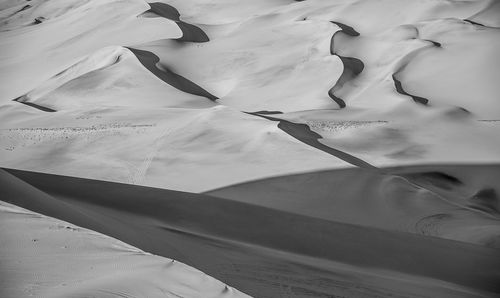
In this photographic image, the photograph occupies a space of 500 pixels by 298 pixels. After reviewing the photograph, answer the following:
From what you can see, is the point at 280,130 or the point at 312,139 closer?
the point at 280,130

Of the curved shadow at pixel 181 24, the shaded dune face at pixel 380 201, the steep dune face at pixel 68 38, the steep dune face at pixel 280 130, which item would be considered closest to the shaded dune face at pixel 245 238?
the steep dune face at pixel 280 130

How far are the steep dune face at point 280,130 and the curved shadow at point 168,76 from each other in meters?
0.05

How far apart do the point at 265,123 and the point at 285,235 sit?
107 inches

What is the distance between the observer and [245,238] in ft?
16.7

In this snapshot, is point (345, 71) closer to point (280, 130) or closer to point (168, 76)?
point (168, 76)

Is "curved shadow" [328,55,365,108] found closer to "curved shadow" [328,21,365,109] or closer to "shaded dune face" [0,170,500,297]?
"curved shadow" [328,21,365,109]

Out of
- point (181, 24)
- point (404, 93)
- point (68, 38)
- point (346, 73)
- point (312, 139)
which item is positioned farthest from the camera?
point (68, 38)

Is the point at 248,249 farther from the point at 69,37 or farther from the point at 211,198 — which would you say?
the point at 69,37

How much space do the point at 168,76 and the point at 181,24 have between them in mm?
3057

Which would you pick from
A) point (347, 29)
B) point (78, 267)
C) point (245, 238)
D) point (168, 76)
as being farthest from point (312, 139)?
point (347, 29)

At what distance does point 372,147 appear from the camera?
27.0ft

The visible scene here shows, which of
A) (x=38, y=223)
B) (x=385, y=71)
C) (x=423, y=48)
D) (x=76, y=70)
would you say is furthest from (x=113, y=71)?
(x=38, y=223)

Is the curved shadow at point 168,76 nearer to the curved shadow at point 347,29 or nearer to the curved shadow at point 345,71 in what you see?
the curved shadow at point 345,71

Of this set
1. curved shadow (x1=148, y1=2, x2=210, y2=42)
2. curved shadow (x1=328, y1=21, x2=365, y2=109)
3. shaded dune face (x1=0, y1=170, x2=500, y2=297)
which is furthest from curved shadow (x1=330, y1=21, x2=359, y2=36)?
shaded dune face (x1=0, y1=170, x2=500, y2=297)
